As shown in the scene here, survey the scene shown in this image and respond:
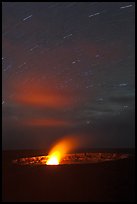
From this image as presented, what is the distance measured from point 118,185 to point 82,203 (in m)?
7.27

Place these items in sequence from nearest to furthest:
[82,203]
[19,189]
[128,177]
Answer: [82,203] < [19,189] < [128,177]

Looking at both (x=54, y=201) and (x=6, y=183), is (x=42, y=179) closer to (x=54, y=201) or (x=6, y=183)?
(x=6, y=183)

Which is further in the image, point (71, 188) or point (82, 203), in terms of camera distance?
point (71, 188)

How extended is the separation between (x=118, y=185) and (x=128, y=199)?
18.1 ft

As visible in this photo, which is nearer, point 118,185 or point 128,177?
point 118,185

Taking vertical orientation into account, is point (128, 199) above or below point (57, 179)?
below

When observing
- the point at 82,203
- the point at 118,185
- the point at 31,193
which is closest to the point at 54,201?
the point at 82,203

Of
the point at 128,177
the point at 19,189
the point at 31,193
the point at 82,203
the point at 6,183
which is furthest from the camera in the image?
the point at 128,177

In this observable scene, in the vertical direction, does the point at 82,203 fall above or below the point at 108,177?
below

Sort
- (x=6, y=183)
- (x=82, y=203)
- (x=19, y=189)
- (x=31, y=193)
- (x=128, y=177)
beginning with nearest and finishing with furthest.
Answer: (x=82, y=203)
(x=31, y=193)
(x=19, y=189)
(x=6, y=183)
(x=128, y=177)

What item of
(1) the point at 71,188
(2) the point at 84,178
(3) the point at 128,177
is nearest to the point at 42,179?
(2) the point at 84,178

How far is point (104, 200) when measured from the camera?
19.6 metres

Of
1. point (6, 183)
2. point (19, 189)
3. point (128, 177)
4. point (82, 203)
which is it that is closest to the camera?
point (82, 203)

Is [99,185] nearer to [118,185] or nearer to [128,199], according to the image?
[118,185]
